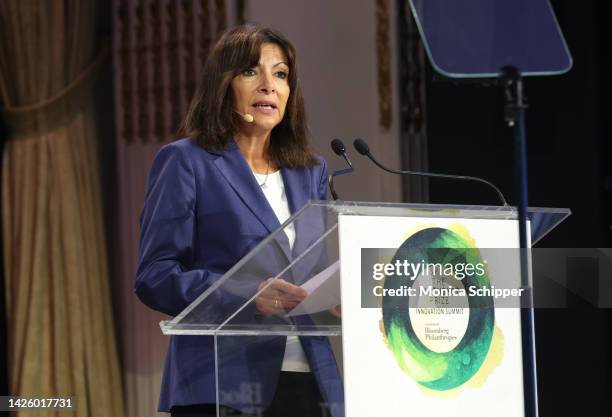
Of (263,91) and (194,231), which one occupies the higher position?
(263,91)

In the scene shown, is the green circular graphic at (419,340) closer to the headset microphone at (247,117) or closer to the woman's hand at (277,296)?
the woman's hand at (277,296)

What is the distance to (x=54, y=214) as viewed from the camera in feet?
14.6

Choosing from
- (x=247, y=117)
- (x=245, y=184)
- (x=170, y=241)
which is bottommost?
(x=170, y=241)

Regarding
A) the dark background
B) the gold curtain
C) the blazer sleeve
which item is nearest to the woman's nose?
the blazer sleeve

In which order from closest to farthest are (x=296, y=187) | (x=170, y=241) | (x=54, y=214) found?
(x=170, y=241), (x=296, y=187), (x=54, y=214)

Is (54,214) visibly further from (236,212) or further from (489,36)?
(489,36)

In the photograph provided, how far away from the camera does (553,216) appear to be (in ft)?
6.72

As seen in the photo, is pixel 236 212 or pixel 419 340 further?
pixel 236 212

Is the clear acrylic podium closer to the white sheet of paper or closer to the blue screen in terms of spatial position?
the white sheet of paper

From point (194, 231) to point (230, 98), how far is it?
35cm

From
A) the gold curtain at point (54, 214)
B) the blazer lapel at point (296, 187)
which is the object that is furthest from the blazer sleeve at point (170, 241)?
the gold curtain at point (54, 214)

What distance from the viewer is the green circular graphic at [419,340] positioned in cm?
174

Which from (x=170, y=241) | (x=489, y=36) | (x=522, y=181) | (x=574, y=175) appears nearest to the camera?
(x=522, y=181)

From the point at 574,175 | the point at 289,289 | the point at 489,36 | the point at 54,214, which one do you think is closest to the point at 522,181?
the point at 489,36
